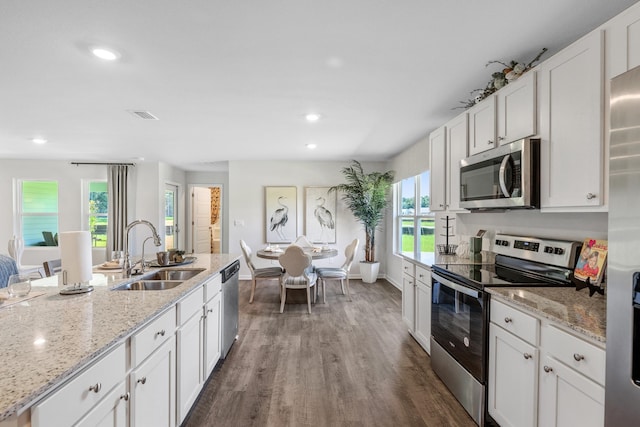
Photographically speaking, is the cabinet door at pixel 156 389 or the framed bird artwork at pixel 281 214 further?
the framed bird artwork at pixel 281 214

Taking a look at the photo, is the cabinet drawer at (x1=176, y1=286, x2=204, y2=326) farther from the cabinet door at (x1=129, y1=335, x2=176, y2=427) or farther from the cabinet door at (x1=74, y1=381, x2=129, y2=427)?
the cabinet door at (x1=74, y1=381, x2=129, y2=427)

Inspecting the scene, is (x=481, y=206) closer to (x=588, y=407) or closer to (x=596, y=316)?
(x=596, y=316)

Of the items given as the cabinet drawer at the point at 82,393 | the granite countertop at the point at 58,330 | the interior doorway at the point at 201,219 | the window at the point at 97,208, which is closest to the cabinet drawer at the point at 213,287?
the granite countertop at the point at 58,330

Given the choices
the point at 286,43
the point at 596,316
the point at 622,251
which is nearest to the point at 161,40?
the point at 286,43

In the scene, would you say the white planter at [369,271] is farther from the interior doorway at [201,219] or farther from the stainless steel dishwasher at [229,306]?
the interior doorway at [201,219]

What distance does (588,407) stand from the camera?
125 cm

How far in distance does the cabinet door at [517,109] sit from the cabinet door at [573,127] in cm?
6

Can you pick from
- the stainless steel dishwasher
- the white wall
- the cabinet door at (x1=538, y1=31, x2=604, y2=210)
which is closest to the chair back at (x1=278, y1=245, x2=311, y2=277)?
the stainless steel dishwasher

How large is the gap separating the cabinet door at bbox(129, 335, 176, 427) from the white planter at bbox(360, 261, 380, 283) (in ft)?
14.6

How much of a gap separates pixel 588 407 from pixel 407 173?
4.22 m

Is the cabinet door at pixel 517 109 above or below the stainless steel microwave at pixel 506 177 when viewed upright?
above

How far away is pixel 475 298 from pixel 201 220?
757 cm

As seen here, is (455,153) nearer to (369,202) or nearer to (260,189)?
(369,202)

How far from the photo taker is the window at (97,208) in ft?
21.4
